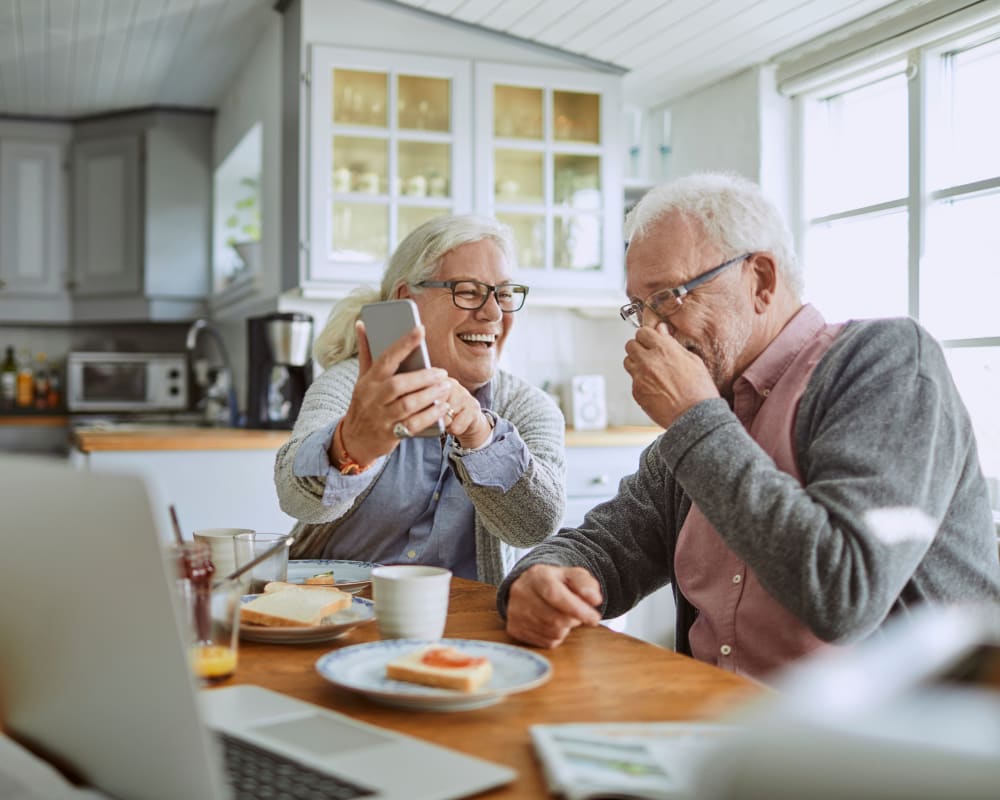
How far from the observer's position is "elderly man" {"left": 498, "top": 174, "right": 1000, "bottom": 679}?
1.08 m

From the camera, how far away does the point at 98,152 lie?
206 inches

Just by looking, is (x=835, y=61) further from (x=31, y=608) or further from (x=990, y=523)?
(x=31, y=608)

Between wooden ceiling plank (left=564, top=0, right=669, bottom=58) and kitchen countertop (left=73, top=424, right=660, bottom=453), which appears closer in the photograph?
kitchen countertop (left=73, top=424, right=660, bottom=453)

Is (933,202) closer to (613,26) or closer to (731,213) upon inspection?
(613,26)

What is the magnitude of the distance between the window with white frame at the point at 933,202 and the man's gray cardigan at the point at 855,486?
1733 millimetres

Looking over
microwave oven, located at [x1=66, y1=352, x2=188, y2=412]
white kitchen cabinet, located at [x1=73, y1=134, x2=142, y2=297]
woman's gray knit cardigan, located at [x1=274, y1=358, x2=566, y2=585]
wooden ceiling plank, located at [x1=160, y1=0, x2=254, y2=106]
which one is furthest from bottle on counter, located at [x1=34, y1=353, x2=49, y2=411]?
woman's gray knit cardigan, located at [x1=274, y1=358, x2=566, y2=585]

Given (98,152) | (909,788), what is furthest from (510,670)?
(98,152)

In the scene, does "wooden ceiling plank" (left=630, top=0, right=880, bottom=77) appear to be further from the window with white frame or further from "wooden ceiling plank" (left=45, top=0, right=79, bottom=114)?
"wooden ceiling plank" (left=45, top=0, right=79, bottom=114)

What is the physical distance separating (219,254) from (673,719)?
184 inches

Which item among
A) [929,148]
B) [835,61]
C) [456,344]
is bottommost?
[456,344]

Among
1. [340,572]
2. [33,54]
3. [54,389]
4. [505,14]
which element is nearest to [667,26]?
[505,14]

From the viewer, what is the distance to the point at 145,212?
16.8ft

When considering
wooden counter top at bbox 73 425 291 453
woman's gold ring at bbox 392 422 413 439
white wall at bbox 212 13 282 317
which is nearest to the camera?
woman's gold ring at bbox 392 422 413 439

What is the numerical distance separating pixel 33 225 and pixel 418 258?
4.18m
